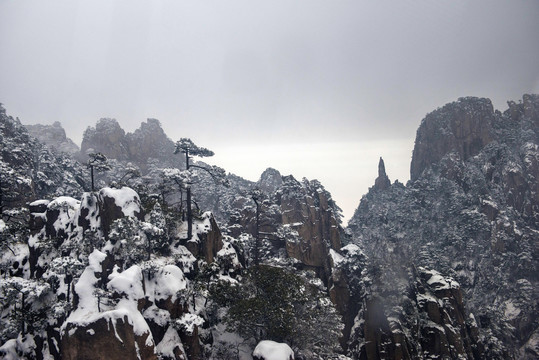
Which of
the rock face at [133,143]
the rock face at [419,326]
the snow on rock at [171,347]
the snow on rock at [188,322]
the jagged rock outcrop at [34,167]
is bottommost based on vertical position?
the rock face at [419,326]

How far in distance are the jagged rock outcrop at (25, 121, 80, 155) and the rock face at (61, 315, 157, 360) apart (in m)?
139

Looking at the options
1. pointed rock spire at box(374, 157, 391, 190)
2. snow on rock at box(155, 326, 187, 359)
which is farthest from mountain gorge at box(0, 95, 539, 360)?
pointed rock spire at box(374, 157, 391, 190)

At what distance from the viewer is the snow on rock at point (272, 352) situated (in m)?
21.5

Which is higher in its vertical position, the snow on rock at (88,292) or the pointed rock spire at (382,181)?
the pointed rock spire at (382,181)

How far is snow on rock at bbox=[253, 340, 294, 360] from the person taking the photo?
21516 mm

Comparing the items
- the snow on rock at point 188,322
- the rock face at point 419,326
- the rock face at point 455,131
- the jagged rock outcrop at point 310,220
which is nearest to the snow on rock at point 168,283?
the snow on rock at point 188,322

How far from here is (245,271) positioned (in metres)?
32.8

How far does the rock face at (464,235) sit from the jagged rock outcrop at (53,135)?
121 meters

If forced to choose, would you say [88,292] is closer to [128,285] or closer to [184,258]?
[128,285]

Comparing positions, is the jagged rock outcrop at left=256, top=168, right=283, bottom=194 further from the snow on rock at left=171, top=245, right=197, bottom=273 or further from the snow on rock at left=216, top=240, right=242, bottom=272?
the snow on rock at left=171, top=245, right=197, bottom=273

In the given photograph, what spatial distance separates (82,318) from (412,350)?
129ft

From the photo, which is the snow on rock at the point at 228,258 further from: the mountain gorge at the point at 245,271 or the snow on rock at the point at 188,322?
the snow on rock at the point at 188,322

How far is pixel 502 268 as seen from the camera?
90562mm

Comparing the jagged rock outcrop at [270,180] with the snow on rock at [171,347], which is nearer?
the snow on rock at [171,347]
